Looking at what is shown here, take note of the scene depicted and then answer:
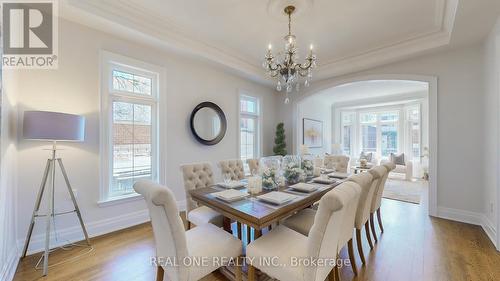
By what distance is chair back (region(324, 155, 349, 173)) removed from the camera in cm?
362

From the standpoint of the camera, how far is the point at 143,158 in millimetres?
3285

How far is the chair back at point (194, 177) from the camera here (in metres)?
2.46

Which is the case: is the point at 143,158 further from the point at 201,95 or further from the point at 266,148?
the point at 266,148

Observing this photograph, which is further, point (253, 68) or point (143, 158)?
point (253, 68)

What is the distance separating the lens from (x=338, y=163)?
3664 millimetres

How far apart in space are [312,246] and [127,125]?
119 inches

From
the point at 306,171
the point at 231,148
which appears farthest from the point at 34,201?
the point at 306,171

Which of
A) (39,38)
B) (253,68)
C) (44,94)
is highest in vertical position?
(253,68)

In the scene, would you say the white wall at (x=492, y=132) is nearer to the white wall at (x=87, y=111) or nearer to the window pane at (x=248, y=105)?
the window pane at (x=248, y=105)

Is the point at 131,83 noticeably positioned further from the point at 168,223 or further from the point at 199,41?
the point at 168,223

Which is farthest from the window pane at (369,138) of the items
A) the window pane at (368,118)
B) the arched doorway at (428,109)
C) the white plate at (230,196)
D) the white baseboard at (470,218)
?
the white plate at (230,196)

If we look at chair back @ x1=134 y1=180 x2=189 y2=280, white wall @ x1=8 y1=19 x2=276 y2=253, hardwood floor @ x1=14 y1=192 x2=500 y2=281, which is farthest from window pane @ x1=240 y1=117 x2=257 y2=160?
chair back @ x1=134 y1=180 x2=189 y2=280

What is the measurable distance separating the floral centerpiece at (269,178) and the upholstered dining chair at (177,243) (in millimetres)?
741

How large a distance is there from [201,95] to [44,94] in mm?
2169
